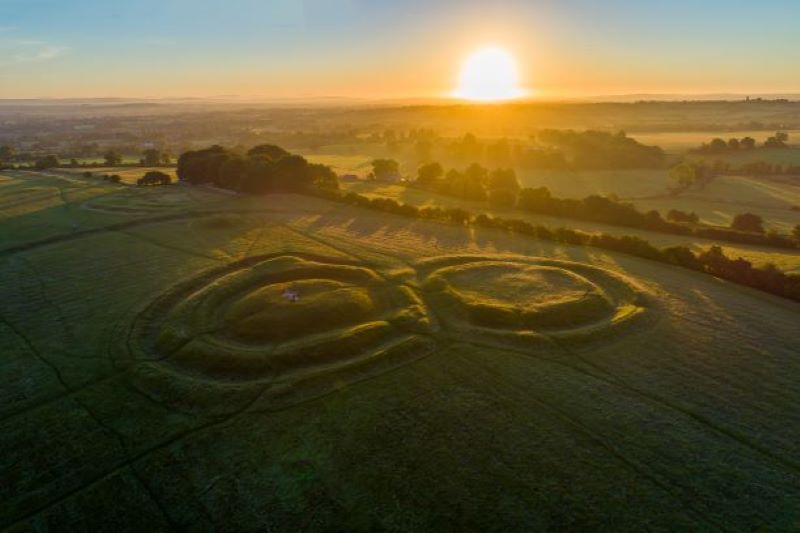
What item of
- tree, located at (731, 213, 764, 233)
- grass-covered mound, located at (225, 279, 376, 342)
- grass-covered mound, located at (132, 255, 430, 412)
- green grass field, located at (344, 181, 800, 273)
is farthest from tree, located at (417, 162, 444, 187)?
grass-covered mound, located at (225, 279, 376, 342)

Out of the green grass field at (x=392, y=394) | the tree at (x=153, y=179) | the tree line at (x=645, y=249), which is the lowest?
the green grass field at (x=392, y=394)

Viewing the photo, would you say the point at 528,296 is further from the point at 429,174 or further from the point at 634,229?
the point at 429,174

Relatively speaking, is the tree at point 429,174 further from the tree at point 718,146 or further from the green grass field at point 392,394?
the tree at point 718,146

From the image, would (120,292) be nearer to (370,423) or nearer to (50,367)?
(50,367)

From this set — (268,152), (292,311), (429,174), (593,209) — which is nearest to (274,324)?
(292,311)

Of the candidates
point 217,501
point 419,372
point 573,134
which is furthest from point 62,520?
point 573,134

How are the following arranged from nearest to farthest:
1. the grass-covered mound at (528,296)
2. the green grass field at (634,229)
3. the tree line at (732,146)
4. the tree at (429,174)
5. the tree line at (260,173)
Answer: the grass-covered mound at (528,296), the green grass field at (634,229), the tree line at (260,173), the tree at (429,174), the tree line at (732,146)

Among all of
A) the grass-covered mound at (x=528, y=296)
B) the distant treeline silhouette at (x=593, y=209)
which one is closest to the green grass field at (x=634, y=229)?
the distant treeline silhouette at (x=593, y=209)
